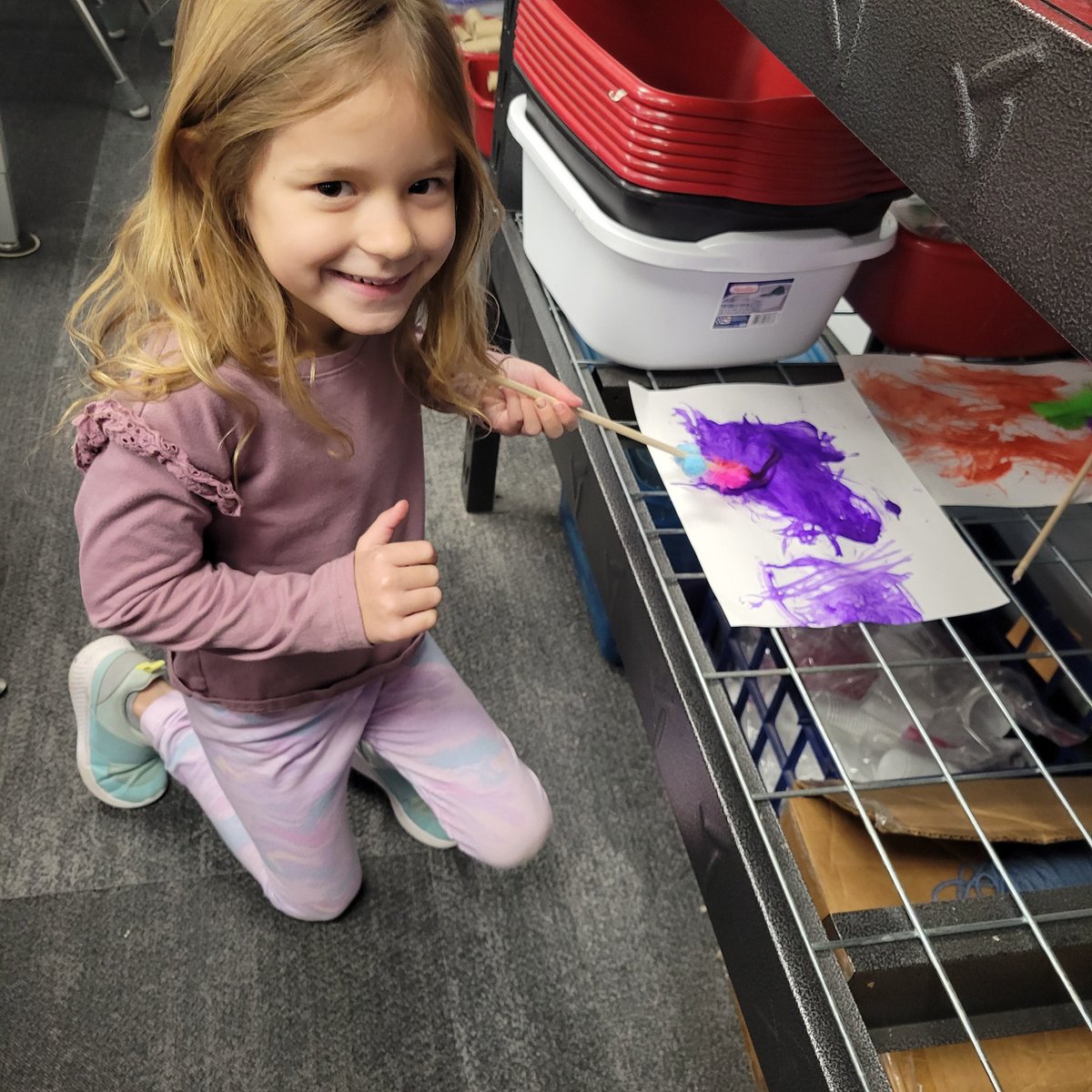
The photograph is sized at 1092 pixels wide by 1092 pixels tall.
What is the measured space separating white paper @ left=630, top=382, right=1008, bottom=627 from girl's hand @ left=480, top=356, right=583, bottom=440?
8 centimetres

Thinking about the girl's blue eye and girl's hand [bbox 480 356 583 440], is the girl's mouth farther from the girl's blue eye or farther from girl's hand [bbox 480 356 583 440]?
girl's hand [bbox 480 356 583 440]

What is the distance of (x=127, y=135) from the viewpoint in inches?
80.6

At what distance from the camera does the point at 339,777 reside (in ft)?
2.81

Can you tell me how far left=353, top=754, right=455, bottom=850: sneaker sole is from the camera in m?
1.01

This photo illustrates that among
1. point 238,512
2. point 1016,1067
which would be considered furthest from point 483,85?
point 1016,1067

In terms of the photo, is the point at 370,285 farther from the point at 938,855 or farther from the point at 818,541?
the point at 938,855

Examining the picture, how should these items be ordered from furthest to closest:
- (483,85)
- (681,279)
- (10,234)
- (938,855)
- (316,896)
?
(10,234)
(483,85)
(316,896)
(681,279)
(938,855)

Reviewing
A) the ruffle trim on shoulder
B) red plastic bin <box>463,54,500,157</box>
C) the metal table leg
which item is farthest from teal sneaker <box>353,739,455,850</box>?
the metal table leg

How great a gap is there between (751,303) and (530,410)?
0.74 feet

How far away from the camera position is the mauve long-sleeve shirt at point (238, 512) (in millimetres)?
604

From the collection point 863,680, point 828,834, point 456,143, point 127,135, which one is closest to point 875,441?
point 863,680

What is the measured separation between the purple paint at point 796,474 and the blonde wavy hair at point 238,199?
9.9 inches

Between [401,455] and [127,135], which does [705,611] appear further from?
[127,135]

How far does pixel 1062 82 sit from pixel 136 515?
0.55 meters
